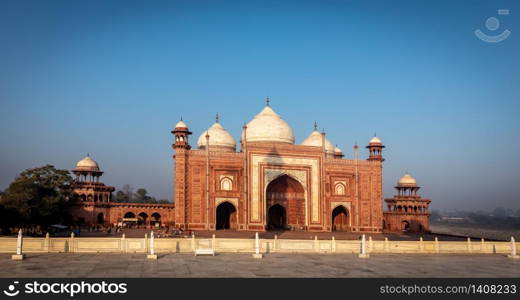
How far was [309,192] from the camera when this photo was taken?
41.5 metres

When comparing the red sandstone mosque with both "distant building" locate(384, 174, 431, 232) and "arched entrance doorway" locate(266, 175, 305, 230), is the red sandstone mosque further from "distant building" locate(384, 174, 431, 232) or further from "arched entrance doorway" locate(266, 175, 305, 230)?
"distant building" locate(384, 174, 431, 232)

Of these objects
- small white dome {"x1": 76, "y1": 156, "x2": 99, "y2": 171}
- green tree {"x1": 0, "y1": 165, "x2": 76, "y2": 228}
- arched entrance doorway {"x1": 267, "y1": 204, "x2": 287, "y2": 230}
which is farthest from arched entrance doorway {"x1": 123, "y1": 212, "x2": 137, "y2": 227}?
arched entrance doorway {"x1": 267, "y1": 204, "x2": 287, "y2": 230}

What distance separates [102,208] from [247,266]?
30.4 m

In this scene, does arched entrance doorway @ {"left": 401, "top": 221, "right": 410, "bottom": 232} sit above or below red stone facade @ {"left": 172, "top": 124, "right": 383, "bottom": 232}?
below

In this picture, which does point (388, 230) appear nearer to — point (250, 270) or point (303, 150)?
point (303, 150)

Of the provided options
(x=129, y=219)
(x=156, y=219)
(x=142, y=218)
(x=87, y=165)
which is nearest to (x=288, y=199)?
(x=156, y=219)

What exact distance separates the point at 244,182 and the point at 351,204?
10.0m

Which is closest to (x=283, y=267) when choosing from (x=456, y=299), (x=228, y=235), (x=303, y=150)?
(x=456, y=299)

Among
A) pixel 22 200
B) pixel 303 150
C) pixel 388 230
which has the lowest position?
pixel 388 230

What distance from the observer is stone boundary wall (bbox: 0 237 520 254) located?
18.2 meters

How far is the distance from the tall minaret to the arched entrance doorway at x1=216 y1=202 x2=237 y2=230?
3920mm

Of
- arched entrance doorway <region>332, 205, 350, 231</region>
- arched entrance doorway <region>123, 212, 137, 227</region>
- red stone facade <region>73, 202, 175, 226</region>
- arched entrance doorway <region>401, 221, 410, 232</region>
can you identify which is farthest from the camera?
arched entrance doorway <region>401, 221, 410, 232</region>

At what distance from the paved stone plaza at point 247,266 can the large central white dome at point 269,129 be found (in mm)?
25067

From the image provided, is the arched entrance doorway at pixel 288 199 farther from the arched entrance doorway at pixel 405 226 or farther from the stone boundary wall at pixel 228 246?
the stone boundary wall at pixel 228 246
